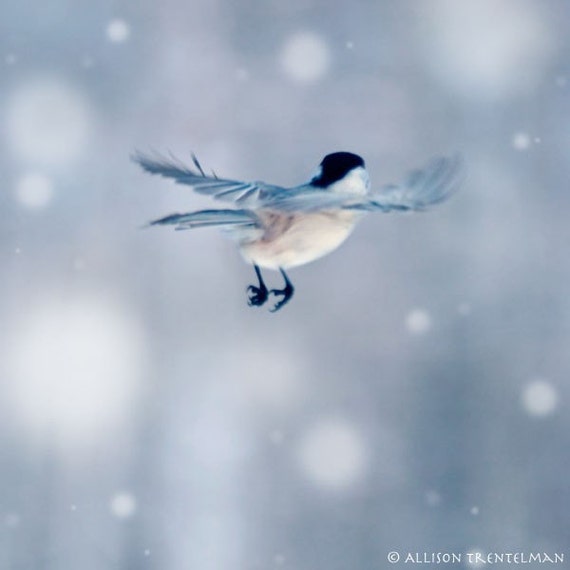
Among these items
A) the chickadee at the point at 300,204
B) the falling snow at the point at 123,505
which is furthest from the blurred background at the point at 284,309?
the chickadee at the point at 300,204

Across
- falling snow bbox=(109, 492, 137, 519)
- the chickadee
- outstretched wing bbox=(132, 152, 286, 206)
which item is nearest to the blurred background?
falling snow bbox=(109, 492, 137, 519)

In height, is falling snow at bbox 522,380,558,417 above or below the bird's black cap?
below

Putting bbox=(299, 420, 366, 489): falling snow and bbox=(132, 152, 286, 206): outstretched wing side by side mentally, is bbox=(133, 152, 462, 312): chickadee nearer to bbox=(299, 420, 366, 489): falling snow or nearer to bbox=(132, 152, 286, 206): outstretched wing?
bbox=(132, 152, 286, 206): outstretched wing

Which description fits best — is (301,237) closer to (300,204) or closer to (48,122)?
(300,204)

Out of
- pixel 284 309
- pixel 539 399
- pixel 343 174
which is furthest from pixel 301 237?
pixel 539 399

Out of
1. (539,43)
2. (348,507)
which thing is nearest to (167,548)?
(348,507)
